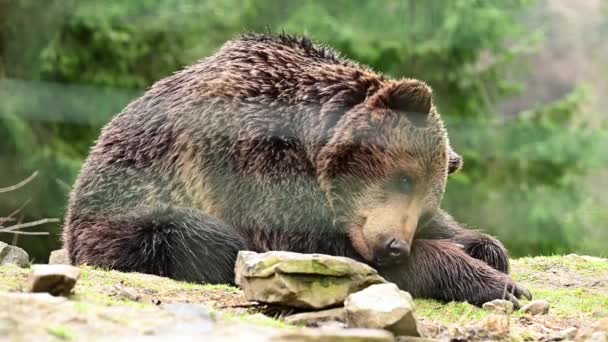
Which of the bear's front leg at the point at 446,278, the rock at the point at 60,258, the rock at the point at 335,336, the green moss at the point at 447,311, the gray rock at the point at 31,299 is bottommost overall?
the rock at the point at 60,258

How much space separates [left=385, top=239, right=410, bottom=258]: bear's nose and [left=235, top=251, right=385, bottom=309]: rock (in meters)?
0.78

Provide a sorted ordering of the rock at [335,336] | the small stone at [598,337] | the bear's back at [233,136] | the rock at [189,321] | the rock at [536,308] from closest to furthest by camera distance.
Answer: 1. the rock at [335,336]
2. the rock at [189,321]
3. the small stone at [598,337]
4. the rock at [536,308]
5. the bear's back at [233,136]

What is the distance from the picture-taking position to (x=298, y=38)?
580 cm

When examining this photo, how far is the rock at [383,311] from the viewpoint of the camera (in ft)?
10.9

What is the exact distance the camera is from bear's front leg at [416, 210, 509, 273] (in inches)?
218

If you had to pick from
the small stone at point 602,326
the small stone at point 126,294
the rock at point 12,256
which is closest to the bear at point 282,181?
the rock at point 12,256

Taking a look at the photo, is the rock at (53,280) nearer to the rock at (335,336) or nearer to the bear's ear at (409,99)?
the rock at (335,336)

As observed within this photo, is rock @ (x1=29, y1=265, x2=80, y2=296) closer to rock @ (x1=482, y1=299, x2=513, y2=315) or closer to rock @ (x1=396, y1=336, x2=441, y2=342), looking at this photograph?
rock @ (x1=396, y1=336, x2=441, y2=342)

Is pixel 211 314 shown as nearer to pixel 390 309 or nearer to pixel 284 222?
pixel 390 309

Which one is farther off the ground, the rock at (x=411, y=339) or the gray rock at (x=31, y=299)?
the gray rock at (x=31, y=299)

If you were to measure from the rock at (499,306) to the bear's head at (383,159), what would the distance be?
1.84ft

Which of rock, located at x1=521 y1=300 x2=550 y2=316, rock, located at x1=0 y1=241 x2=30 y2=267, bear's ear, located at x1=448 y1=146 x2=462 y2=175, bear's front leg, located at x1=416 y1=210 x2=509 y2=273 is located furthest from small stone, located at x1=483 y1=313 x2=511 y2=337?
rock, located at x1=0 y1=241 x2=30 y2=267

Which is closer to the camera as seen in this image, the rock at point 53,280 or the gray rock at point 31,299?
the gray rock at point 31,299

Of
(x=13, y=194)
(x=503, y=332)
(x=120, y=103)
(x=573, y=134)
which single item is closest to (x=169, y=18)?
(x=120, y=103)
